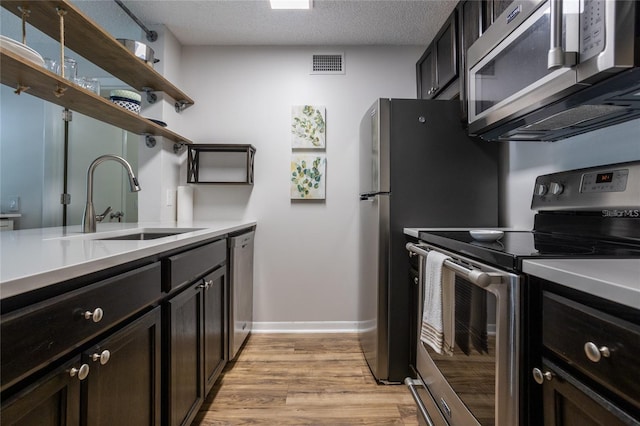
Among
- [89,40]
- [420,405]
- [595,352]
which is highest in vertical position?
[89,40]

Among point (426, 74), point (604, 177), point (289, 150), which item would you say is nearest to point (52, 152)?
point (289, 150)

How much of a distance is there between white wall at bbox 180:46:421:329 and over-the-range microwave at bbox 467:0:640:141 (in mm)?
1253

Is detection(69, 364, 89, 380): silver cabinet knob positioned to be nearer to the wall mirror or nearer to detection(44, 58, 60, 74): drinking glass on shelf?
detection(44, 58, 60, 74): drinking glass on shelf

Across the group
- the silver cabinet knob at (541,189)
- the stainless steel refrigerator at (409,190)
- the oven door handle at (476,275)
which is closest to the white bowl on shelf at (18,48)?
the stainless steel refrigerator at (409,190)

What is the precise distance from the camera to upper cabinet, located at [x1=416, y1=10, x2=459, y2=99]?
1.94 m

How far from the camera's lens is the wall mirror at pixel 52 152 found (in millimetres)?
2467

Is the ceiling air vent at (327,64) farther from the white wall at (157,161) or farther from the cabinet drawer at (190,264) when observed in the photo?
the cabinet drawer at (190,264)

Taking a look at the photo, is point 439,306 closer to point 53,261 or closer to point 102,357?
point 102,357

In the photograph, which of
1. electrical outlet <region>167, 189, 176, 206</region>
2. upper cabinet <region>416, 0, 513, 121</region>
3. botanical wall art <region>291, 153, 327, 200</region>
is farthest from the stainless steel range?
electrical outlet <region>167, 189, 176, 206</region>

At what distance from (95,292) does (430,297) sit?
3.56 ft

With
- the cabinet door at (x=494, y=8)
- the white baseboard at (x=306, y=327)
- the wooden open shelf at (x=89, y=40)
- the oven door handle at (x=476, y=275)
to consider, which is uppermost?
the cabinet door at (x=494, y=8)

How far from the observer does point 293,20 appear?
2354 millimetres

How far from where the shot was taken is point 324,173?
106 inches

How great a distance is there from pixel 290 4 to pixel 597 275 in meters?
2.31
